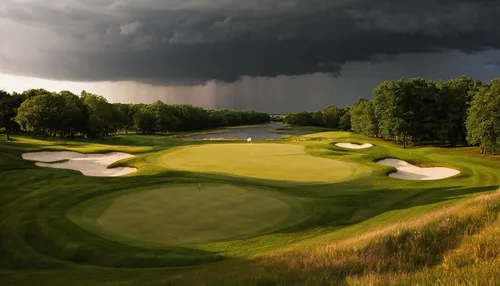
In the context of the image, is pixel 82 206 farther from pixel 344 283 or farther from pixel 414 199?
pixel 414 199

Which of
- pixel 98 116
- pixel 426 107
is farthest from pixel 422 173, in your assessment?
pixel 98 116

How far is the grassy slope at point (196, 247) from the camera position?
9.80 metres

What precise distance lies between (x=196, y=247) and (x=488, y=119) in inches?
1987

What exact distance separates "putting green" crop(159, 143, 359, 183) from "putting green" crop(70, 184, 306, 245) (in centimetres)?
890

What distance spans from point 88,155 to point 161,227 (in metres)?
36.2

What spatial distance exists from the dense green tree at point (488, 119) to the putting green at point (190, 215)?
40303 mm

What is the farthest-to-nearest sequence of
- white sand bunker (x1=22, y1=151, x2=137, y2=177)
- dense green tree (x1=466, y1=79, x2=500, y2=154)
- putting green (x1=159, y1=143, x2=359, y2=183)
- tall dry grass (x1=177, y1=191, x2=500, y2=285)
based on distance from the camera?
dense green tree (x1=466, y1=79, x2=500, y2=154) → white sand bunker (x1=22, y1=151, x2=137, y2=177) → putting green (x1=159, y1=143, x2=359, y2=183) → tall dry grass (x1=177, y1=191, x2=500, y2=285)

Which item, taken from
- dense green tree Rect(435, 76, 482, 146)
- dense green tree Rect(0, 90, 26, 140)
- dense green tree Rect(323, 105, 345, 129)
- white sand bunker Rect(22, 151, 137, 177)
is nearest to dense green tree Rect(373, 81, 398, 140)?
dense green tree Rect(435, 76, 482, 146)

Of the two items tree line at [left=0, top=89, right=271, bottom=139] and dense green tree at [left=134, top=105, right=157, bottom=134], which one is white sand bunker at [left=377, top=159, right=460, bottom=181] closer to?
tree line at [left=0, top=89, right=271, bottom=139]

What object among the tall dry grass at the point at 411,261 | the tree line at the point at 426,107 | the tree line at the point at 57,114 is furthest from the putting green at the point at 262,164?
the tree line at the point at 57,114

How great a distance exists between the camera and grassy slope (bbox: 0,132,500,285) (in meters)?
9.80

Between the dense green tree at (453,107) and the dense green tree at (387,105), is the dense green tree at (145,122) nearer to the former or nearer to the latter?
the dense green tree at (387,105)

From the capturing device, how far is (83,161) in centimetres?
4319

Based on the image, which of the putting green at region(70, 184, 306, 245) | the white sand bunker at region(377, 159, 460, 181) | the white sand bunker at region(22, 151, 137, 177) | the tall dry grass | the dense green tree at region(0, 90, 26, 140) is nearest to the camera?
the tall dry grass
